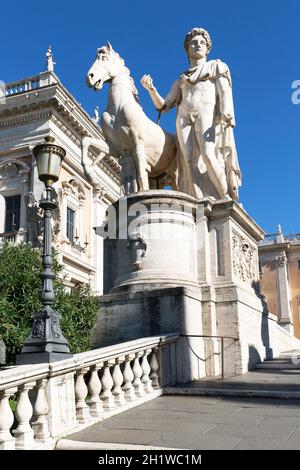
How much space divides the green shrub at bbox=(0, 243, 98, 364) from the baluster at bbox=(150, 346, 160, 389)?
87.2 inches

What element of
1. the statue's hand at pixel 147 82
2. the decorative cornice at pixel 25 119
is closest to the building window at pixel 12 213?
the decorative cornice at pixel 25 119

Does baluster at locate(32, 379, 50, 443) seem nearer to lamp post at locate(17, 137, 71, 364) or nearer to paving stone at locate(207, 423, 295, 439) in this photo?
lamp post at locate(17, 137, 71, 364)

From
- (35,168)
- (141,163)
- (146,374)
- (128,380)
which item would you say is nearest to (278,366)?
(146,374)

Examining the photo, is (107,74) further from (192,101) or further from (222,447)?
(222,447)

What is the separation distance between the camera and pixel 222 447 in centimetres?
455

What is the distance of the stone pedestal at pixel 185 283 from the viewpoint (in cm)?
879

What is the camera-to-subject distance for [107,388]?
6352 mm

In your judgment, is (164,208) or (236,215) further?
(236,215)

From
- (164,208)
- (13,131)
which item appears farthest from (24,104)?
(164,208)

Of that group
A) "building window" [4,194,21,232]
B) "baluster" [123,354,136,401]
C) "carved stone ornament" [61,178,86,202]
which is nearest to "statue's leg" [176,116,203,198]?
"baluster" [123,354,136,401]

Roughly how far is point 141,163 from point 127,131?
0.67 metres

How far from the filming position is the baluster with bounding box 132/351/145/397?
7007mm

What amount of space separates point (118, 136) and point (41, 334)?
19.0 feet

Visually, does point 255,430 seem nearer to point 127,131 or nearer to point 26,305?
point 26,305
